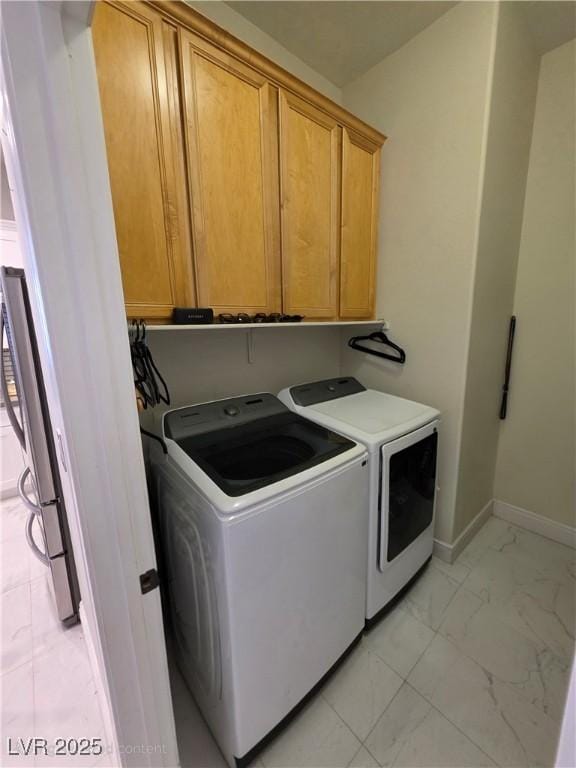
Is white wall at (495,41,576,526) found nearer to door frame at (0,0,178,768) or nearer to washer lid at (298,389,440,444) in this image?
washer lid at (298,389,440,444)

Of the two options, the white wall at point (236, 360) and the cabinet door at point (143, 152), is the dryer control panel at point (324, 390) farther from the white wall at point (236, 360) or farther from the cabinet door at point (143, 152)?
the cabinet door at point (143, 152)

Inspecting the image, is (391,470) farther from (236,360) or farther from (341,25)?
(341,25)

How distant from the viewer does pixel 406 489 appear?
152cm

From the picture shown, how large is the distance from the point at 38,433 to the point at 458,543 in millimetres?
2267

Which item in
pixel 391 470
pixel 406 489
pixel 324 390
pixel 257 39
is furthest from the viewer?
pixel 324 390

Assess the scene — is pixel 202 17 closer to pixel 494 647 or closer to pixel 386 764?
pixel 386 764

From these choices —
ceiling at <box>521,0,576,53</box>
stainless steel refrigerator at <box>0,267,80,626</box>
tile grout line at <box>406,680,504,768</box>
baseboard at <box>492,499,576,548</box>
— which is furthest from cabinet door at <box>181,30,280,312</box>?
baseboard at <box>492,499,576,548</box>

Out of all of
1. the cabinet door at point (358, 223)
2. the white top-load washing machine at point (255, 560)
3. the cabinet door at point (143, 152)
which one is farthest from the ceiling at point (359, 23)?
the white top-load washing machine at point (255, 560)

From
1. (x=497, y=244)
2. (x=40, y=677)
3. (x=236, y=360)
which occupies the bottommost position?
(x=40, y=677)

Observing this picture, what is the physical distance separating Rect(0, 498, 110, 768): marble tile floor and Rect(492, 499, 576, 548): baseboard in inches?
97.8

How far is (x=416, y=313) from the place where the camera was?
1.84 meters

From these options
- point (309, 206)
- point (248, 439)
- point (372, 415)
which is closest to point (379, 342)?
point (372, 415)

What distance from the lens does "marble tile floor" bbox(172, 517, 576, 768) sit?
1093 mm

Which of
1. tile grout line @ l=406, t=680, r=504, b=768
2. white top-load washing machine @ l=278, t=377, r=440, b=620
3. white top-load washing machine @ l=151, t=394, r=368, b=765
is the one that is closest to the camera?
white top-load washing machine @ l=151, t=394, r=368, b=765
